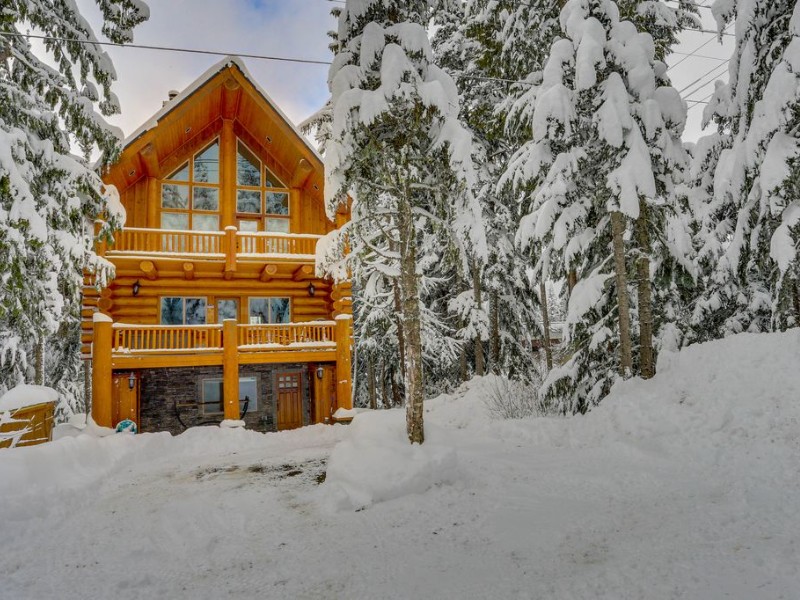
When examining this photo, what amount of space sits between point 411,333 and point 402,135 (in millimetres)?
3341

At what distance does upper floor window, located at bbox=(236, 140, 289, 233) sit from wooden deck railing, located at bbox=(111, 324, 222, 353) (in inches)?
159

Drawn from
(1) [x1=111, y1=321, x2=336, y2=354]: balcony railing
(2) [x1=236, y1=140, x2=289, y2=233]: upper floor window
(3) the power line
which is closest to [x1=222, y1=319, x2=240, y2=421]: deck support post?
(1) [x1=111, y1=321, x2=336, y2=354]: balcony railing

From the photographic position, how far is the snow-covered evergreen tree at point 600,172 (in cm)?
821

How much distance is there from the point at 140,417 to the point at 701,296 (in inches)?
696

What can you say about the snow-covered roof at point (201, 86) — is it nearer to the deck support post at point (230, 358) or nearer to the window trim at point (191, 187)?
the window trim at point (191, 187)

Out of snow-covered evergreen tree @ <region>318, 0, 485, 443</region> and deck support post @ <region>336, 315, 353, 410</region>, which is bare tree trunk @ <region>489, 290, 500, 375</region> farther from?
snow-covered evergreen tree @ <region>318, 0, 485, 443</region>

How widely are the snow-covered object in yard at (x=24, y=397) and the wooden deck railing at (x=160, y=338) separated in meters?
3.29

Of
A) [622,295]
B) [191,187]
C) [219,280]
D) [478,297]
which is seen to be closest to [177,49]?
[191,187]

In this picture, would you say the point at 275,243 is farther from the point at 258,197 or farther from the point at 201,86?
the point at 201,86

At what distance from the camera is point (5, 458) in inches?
241

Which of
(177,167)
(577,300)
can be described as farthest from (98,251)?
(577,300)

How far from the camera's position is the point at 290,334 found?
14.0 meters

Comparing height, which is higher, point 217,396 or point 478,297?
point 478,297

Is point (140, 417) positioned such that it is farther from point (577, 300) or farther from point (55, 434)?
point (577, 300)
